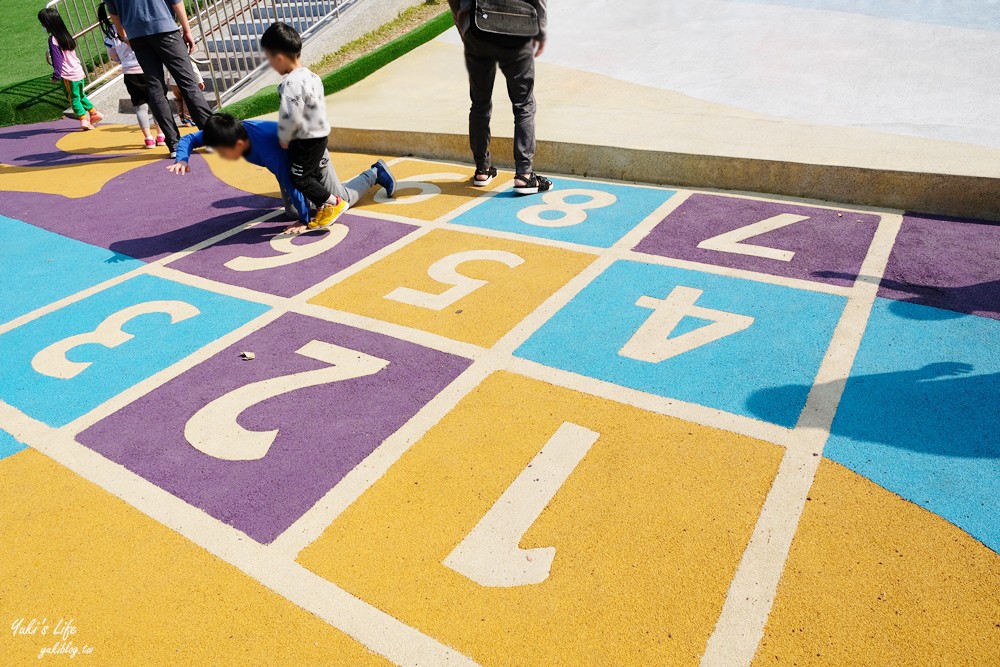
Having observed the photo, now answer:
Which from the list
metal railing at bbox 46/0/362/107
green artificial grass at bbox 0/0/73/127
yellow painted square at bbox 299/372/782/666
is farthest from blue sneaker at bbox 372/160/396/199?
green artificial grass at bbox 0/0/73/127

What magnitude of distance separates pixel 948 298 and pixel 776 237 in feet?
3.70

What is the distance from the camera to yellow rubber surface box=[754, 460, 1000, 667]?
1867 millimetres

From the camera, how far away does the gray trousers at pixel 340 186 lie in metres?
5.21

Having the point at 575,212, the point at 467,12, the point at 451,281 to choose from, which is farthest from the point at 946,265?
the point at 467,12

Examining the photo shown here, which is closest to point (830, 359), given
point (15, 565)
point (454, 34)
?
point (15, 565)

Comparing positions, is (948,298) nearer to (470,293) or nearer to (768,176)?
(768,176)

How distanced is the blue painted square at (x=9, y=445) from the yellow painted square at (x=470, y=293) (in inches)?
63.7

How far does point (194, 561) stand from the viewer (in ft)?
7.51

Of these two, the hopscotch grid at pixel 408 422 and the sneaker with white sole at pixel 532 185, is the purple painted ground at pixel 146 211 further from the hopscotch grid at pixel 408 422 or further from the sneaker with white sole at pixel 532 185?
the sneaker with white sole at pixel 532 185

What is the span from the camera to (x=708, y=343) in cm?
331

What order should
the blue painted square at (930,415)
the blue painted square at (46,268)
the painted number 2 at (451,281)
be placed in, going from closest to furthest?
1. the blue painted square at (930,415)
2. the painted number 2 at (451,281)
3. the blue painted square at (46,268)

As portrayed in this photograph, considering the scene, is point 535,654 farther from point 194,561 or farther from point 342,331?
point 342,331

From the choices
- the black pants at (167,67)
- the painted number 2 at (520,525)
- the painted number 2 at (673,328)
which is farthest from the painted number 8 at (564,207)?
the black pants at (167,67)

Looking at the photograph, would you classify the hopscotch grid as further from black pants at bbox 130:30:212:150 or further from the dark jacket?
black pants at bbox 130:30:212:150
